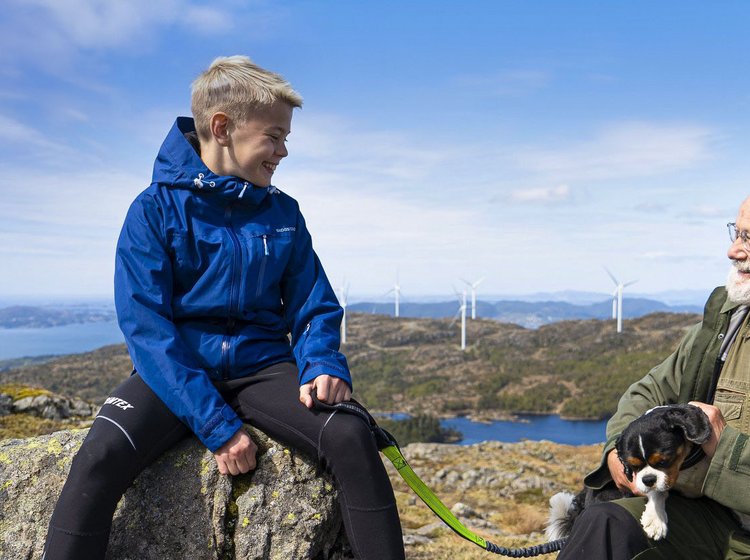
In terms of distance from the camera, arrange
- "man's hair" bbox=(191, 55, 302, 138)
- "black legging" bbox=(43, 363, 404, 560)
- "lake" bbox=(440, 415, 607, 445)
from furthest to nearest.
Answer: "lake" bbox=(440, 415, 607, 445) → "man's hair" bbox=(191, 55, 302, 138) → "black legging" bbox=(43, 363, 404, 560)

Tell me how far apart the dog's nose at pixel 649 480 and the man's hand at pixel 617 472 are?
25 cm

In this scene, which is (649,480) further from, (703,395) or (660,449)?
(703,395)

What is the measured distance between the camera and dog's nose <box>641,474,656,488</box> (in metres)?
3.19

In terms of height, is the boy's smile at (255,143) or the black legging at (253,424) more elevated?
the boy's smile at (255,143)

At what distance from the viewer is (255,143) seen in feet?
10.9

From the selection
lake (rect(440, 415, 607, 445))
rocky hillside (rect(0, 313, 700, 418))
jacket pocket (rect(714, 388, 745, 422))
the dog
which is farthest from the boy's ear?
rocky hillside (rect(0, 313, 700, 418))

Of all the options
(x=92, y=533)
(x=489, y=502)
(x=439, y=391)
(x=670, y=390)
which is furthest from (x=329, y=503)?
(x=439, y=391)

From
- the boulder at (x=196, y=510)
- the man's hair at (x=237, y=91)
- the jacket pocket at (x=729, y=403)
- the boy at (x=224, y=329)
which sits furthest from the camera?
the jacket pocket at (x=729, y=403)

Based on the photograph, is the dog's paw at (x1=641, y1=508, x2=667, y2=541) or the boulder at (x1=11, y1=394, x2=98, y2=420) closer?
the dog's paw at (x1=641, y1=508, x2=667, y2=541)

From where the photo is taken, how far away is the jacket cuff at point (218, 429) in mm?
2984

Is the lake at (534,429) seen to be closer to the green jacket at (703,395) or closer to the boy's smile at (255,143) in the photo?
the green jacket at (703,395)

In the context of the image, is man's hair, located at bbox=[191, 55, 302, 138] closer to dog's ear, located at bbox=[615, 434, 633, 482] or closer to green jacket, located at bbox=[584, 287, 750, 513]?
dog's ear, located at bbox=[615, 434, 633, 482]

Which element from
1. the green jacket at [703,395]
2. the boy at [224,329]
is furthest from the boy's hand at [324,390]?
the green jacket at [703,395]

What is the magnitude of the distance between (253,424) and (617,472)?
2.15 m
